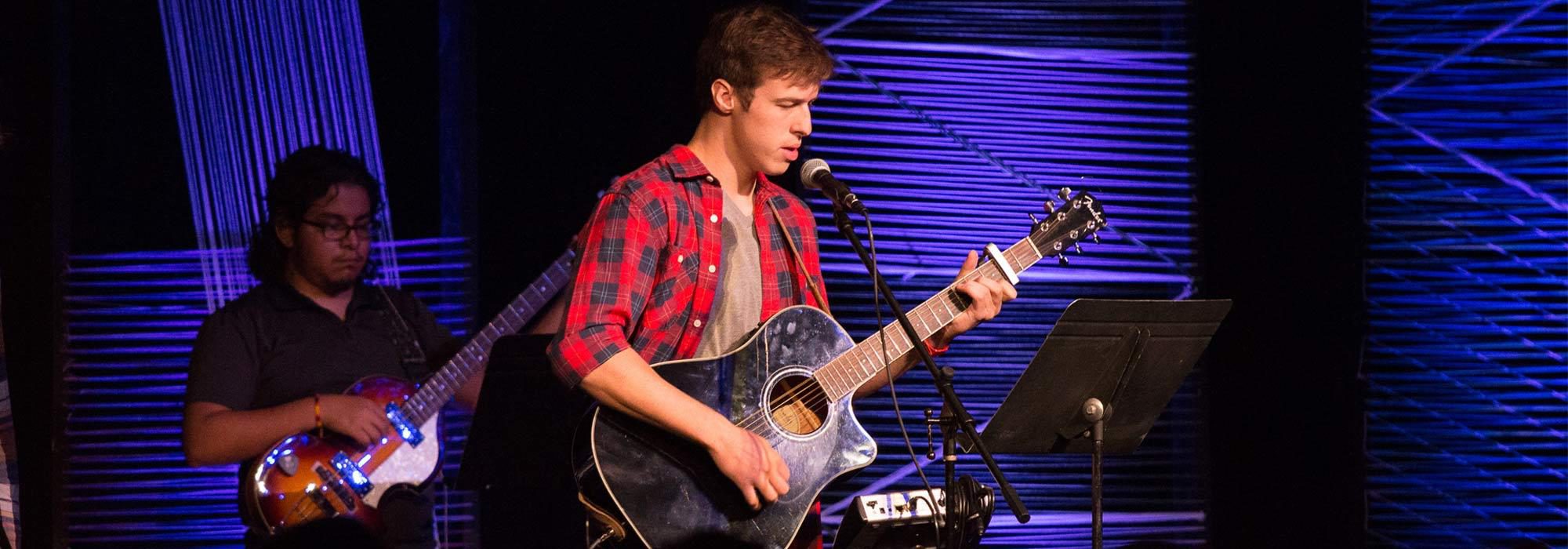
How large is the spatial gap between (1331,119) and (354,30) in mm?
3507

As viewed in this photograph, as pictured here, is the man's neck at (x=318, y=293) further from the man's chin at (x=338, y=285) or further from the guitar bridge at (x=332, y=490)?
the guitar bridge at (x=332, y=490)

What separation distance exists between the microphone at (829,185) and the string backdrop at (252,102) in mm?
2483

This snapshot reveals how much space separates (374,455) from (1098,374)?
7.78ft

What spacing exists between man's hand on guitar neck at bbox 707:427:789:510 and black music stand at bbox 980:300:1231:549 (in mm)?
441

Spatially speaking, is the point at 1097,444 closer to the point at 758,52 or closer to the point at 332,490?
the point at 758,52

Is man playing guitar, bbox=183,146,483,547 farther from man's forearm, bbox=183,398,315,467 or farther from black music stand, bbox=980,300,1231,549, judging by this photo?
black music stand, bbox=980,300,1231,549

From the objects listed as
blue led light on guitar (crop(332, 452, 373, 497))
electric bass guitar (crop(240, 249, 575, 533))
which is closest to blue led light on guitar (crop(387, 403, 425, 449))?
electric bass guitar (crop(240, 249, 575, 533))

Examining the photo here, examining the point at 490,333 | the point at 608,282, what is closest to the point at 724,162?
the point at 608,282

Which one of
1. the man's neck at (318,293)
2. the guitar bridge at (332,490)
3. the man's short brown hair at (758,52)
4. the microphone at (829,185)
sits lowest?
the guitar bridge at (332,490)

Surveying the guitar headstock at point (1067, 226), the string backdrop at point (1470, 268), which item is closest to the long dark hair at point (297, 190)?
the guitar headstock at point (1067, 226)

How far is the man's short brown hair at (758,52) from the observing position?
3027 millimetres

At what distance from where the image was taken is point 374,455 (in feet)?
13.6

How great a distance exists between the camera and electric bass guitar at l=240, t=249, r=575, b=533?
13.1 feet

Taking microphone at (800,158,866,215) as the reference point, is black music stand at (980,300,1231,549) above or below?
below
